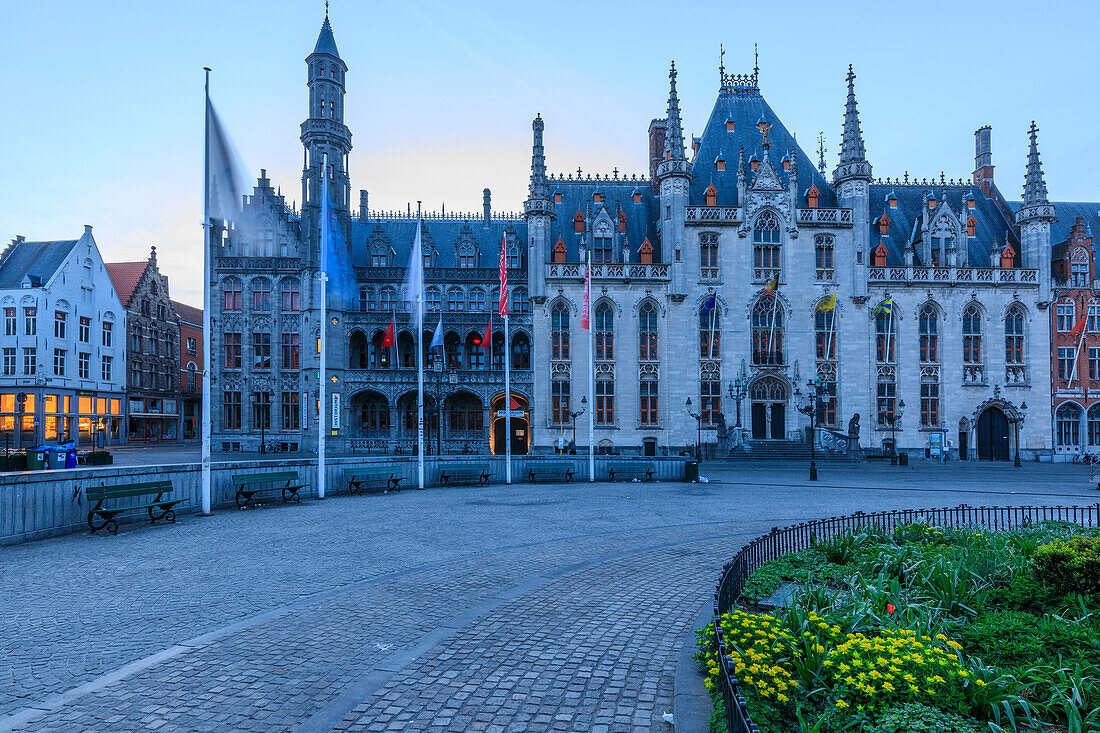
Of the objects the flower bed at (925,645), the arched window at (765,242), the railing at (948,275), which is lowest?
the flower bed at (925,645)

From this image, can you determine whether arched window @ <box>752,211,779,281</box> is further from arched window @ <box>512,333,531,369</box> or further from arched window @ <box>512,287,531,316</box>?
arched window @ <box>512,333,531,369</box>

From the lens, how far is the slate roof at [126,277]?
204ft

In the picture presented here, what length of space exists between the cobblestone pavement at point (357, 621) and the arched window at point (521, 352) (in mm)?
31620

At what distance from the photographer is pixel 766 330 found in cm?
4444

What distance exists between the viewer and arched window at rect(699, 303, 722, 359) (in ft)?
145

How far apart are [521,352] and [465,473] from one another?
2319cm

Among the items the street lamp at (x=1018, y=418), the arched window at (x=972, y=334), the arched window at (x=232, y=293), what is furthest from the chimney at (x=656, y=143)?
the arched window at (x=232, y=293)

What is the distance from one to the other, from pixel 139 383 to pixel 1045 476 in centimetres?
7311

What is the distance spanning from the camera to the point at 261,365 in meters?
47.2

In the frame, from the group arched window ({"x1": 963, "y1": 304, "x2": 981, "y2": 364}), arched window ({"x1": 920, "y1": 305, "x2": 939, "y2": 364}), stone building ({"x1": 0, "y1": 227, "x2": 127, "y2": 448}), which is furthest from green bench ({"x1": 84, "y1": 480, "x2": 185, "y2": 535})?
arched window ({"x1": 963, "y1": 304, "x2": 981, "y2": 364})

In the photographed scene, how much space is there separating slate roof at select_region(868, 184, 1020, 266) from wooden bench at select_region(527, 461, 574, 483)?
30625 millimetres

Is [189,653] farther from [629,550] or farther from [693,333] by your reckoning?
[693,333]

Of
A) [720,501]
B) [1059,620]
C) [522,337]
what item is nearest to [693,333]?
[522,337]

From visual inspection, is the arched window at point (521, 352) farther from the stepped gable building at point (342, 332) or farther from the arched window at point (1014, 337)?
the arched window at point (1014, 337)
